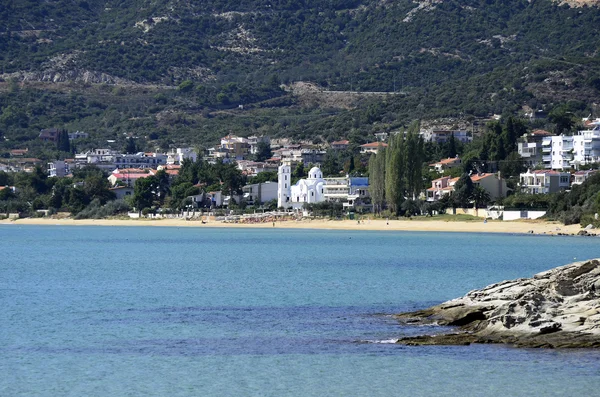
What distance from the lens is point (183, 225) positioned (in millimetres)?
111250

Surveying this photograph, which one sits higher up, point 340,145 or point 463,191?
point 340,145

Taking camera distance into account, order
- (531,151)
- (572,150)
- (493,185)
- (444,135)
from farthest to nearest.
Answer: (444,135) < (531,151) < (572,150) < (493,185)

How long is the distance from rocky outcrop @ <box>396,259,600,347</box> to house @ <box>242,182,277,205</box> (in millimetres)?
88360

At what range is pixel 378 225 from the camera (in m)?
94.4

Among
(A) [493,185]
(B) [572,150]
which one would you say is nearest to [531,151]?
(B) [572,150]

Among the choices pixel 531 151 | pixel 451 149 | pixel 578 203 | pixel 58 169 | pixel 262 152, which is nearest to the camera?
pixel 578 203

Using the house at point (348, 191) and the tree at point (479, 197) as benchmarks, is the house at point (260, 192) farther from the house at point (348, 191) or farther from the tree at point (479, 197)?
the tree at point (479, 197)

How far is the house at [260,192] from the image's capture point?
119m

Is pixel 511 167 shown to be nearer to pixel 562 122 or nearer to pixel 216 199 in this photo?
pixel 562 122

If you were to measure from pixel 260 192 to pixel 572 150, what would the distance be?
31.0 m

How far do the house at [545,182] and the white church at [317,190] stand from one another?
53.1ft

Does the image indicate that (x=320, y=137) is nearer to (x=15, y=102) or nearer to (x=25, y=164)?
(x=25, y=164)

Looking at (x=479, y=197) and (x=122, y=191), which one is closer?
(x=479, y=197)

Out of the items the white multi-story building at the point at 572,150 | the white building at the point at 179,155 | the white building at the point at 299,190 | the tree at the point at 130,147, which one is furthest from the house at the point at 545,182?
the tree at the point at 130,147
